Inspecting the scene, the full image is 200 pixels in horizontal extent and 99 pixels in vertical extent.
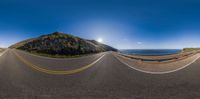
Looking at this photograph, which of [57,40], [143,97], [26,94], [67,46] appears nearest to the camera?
[143,97]

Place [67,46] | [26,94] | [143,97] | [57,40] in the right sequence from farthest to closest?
[57,40] → [67,46] → [26,94] → [143,97]

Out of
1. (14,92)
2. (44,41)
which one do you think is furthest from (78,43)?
(14,92)

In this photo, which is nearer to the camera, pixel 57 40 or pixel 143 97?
pixel 143 97

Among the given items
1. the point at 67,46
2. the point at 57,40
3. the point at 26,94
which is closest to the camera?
the point at 26,94

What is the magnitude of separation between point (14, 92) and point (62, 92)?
5.45 feet

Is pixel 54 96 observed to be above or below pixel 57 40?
below

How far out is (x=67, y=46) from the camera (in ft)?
544

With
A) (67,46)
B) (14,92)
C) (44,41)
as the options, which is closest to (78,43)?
(67,46)

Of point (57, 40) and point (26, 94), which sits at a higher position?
point (57, 40)

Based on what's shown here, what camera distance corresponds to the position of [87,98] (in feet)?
20.5

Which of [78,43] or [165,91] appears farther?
[78,43]

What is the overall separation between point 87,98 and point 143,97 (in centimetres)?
164

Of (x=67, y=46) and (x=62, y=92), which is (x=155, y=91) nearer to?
(x=62, y=92)

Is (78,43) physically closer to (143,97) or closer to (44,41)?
(44,41)
